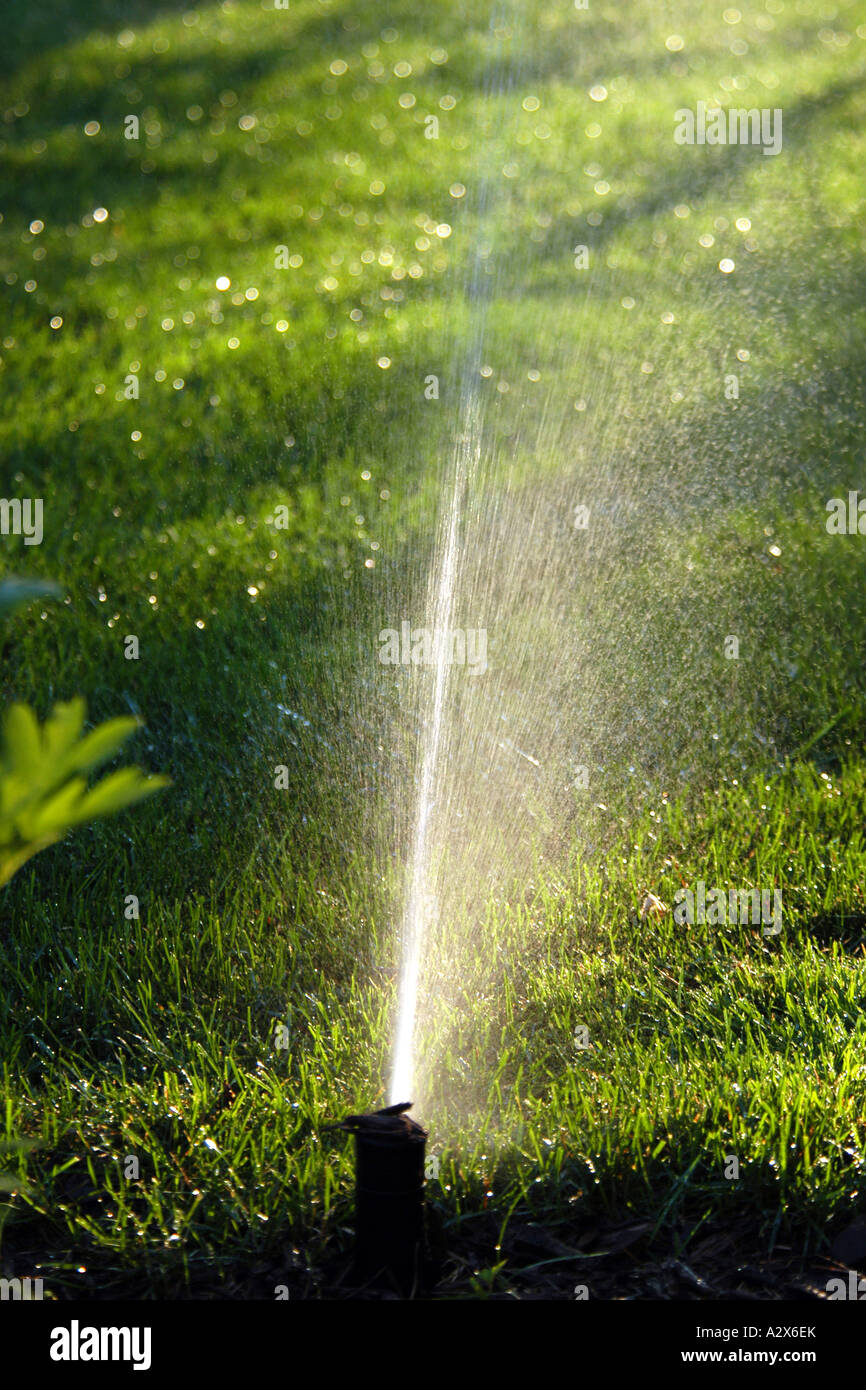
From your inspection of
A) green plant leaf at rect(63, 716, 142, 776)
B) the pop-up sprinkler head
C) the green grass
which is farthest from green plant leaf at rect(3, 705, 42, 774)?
the green grass

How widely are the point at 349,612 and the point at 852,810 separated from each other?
1742 millimetres

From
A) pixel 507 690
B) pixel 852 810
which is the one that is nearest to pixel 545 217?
pixel 507 690

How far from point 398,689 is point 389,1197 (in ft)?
6.91

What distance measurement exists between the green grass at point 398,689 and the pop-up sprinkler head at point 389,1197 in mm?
106

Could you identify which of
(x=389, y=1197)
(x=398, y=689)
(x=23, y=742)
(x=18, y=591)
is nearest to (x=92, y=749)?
(x=23, y=742)

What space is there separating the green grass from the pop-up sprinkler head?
0.11m

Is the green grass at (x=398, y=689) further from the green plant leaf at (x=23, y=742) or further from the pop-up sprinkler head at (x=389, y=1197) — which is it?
the green plant leaf at (x=23, y=742)

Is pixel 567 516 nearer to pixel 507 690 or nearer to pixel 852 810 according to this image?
pixel 507 690

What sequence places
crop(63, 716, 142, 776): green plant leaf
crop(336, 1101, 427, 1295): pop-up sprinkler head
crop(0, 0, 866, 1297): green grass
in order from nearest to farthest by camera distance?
crop(63, 716, 142, 776): green plant leaf
crop(336, 1101, 427, 1295): pop-up sprinkler head
crop(0, 0, 866, 1297): green grass

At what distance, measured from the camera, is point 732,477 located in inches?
205

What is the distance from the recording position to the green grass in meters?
2.46

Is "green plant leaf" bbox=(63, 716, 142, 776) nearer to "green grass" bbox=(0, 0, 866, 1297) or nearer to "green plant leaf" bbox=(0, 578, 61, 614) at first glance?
Result: "green plant leaf" bbox=(0, 578, 61, 614)

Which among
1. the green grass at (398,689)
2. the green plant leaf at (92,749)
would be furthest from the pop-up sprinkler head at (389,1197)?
the green plant leaf at (92,749)

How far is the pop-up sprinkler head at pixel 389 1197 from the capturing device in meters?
2.08
